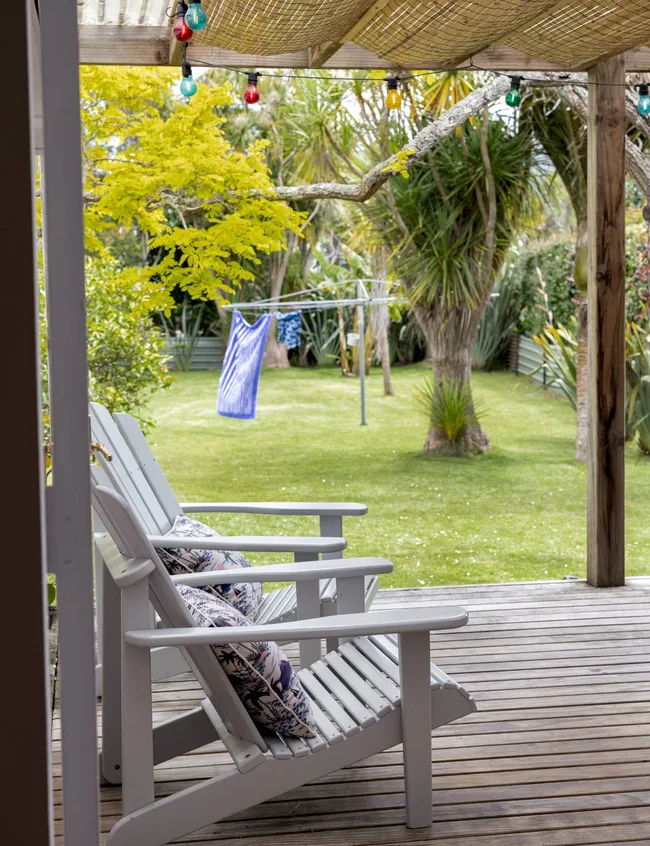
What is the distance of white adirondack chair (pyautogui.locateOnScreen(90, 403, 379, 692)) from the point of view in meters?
2.66

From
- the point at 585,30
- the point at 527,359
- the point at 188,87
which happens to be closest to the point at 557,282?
the point at 527,359

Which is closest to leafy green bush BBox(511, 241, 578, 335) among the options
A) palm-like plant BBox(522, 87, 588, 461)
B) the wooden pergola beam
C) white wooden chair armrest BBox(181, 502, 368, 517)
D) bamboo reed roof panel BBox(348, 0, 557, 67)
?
palm-like plant BBox(522, 87, 588, 461)

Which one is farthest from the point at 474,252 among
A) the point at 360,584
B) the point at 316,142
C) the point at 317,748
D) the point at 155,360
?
the point at 317,748

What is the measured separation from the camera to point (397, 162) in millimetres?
5535

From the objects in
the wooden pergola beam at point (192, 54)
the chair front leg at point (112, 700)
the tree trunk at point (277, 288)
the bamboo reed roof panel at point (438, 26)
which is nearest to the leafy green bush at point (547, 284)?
the tree trunk at point (277, 288)

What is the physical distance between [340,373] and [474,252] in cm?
758

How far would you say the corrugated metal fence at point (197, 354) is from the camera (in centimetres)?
1647

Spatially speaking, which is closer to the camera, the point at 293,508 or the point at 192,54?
the point at 293,508

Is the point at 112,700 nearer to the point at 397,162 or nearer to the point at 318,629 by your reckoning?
the point at 318,629

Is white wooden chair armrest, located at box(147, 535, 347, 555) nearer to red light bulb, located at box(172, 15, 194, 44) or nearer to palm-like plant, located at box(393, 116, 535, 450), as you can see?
red light bulb, located at box(172, 15, 194, 44)

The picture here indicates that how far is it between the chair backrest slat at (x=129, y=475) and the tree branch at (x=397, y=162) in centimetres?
273

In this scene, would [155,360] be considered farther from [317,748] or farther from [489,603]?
[317,748]

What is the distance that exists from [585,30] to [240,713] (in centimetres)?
240

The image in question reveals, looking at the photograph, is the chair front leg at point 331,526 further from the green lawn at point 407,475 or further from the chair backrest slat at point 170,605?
the green lawn at point 407,475
